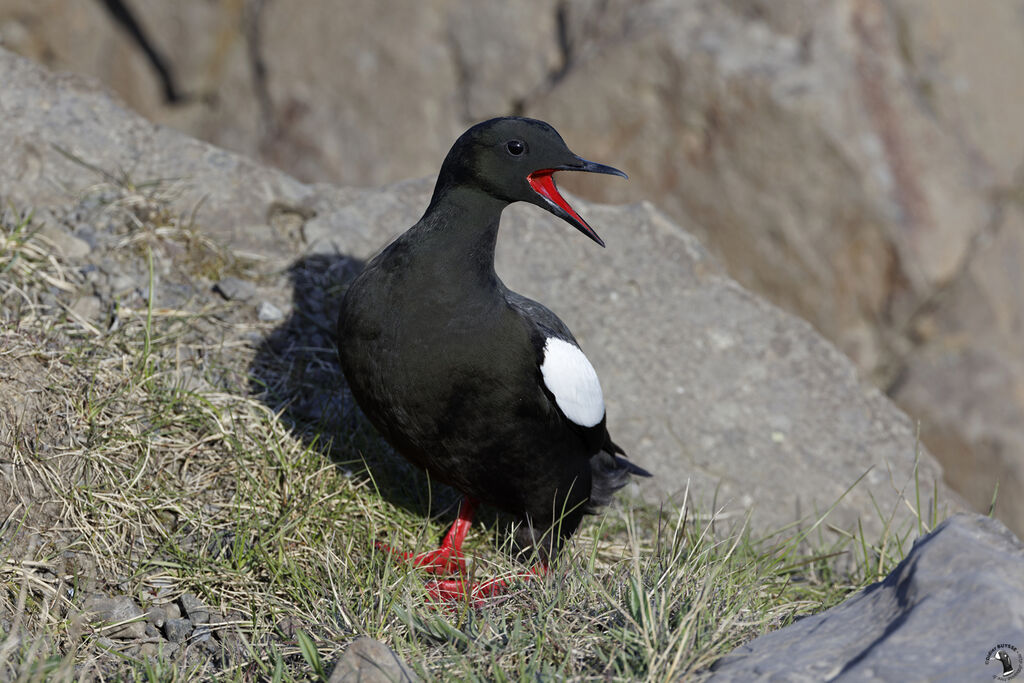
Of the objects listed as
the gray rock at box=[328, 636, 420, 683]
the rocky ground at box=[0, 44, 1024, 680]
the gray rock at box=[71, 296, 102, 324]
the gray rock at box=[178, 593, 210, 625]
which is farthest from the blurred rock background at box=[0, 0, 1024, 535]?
the gray rock at box=[328, 636, 420, 683]

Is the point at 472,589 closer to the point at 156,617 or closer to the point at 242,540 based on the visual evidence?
the point at 242,540

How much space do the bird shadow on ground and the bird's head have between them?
4.35 feet

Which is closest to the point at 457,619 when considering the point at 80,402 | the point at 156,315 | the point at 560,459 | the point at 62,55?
the point at 560,459

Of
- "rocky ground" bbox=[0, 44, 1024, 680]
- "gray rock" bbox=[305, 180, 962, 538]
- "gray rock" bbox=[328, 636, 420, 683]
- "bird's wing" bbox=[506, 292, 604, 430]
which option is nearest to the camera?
"gray rock" bbox=[328, 636, 420, 683]

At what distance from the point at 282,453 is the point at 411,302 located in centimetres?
103

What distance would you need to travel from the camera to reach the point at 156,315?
15.6 ft

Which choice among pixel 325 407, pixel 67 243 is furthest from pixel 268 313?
pixel 67 243

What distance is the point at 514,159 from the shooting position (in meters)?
3.84

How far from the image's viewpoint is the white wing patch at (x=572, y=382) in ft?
13.2

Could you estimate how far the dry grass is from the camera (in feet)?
10.3

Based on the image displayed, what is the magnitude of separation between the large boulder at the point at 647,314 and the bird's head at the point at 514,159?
1659mm

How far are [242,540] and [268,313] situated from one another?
1532mm

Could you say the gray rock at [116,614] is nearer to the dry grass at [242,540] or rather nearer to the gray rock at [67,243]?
the dry grass at [242,540]

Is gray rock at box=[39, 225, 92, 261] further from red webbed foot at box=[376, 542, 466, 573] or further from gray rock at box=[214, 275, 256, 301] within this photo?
red webbed foot at box=[376, 542, 466, 573]
